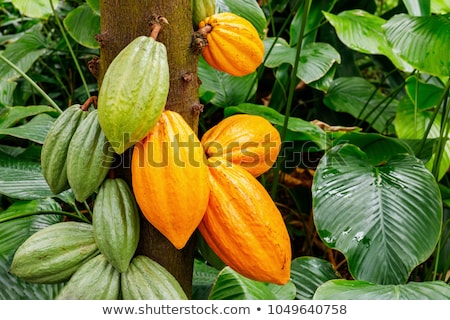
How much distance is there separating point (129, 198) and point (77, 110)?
12cm

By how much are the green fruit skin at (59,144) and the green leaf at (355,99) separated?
3.28ft

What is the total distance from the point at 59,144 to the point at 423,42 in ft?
2.47

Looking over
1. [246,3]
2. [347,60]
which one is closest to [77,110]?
[246,3]

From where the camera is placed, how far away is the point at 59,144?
563mm

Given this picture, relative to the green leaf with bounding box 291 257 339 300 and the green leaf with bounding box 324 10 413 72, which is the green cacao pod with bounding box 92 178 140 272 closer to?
the green leaf with bounding box 291 257 339 300

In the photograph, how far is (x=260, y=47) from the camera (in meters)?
0.62

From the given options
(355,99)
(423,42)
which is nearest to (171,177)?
(423,42)

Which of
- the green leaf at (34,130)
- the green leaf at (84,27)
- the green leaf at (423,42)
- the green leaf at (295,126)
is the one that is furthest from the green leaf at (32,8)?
the green leaf at (423,42)

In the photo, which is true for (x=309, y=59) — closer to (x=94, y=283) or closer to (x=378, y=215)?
(x=378, y=215)

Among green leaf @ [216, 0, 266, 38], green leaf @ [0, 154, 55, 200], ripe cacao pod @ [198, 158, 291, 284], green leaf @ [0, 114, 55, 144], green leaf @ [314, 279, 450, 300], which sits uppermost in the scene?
green leaf @ [216, 0, 266, 38]

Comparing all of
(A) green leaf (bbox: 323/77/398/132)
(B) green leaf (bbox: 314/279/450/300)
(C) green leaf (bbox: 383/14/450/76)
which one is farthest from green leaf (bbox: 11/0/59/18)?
(B) green leaf (bbox: 314/279/450/300)

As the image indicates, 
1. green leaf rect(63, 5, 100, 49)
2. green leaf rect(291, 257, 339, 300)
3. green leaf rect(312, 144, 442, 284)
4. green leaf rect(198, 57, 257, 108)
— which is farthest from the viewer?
green leaf rect(63, 5, 100, 49)

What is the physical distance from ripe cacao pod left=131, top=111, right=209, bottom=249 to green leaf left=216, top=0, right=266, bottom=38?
2.24 feet

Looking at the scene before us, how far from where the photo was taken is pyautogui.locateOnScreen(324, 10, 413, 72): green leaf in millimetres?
1229
